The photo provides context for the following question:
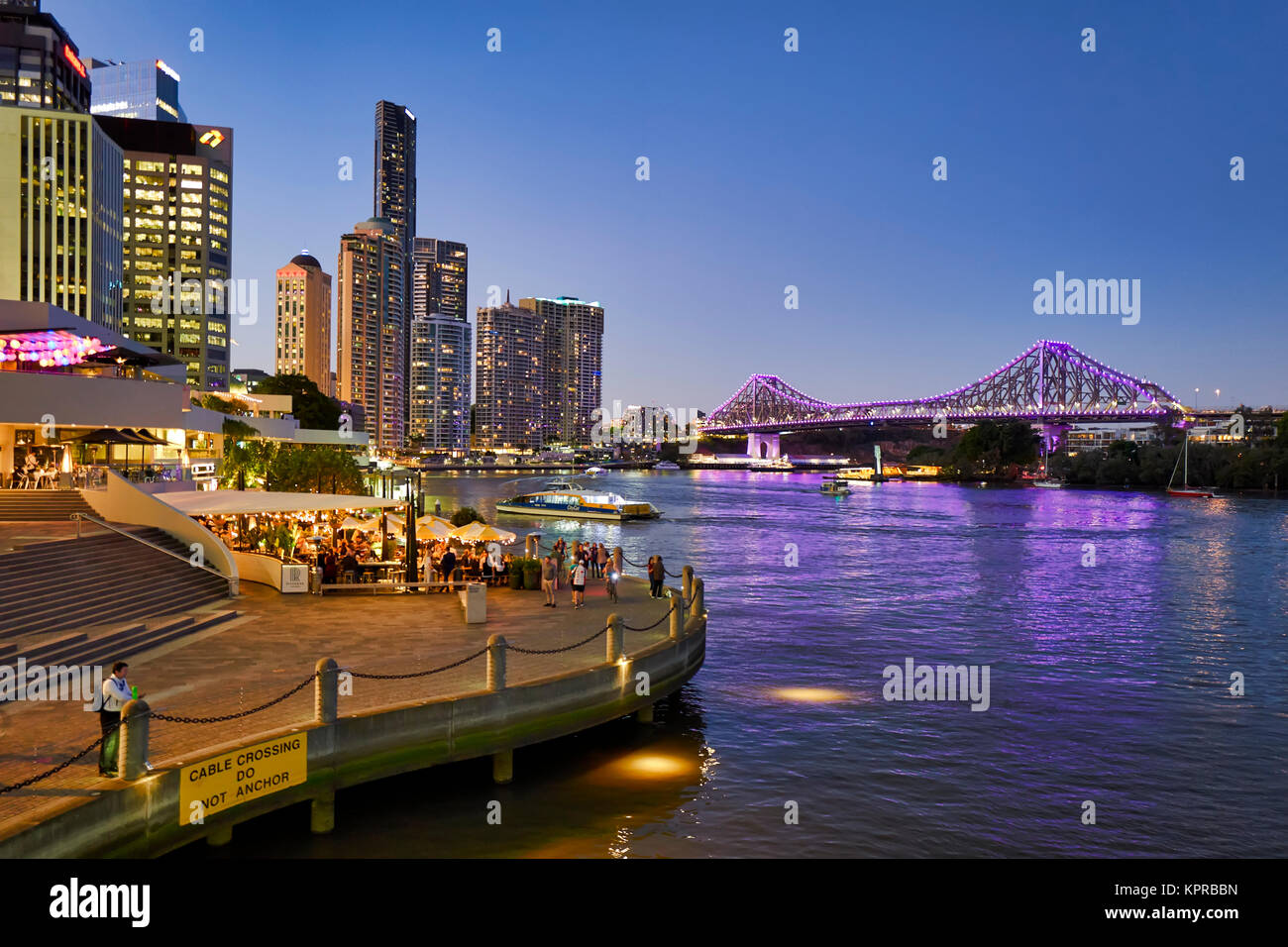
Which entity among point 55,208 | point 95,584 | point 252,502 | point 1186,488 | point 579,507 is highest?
point 55,208

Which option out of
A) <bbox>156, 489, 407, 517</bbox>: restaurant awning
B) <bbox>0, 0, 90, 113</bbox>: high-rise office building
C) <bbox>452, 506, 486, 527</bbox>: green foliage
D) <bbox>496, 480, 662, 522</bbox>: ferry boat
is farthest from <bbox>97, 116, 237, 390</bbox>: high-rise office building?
<bbox>156, 489, 407, 517</bbox>: restaurant awning

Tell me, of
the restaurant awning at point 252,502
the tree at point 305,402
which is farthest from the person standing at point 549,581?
the tree at point 305,402

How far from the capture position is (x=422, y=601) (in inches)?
888

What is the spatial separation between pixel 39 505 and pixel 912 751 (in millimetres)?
25933

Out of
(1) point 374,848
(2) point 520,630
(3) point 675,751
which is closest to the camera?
(1) point 374,848

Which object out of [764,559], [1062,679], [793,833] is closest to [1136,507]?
[764,559]

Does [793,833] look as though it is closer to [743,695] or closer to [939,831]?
[939,831]

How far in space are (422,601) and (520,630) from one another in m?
4.53

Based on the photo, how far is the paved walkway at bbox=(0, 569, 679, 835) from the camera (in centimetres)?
1098

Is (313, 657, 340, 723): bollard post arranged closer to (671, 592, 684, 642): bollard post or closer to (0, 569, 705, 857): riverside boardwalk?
(0, 569, 705, 857): riverside boardwalk

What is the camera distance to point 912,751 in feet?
57.0

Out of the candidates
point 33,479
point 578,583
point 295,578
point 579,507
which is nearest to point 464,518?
point 33,479

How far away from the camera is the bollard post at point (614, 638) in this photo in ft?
53.1

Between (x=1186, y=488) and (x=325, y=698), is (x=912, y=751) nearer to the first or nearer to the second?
(x=325, y=698)
